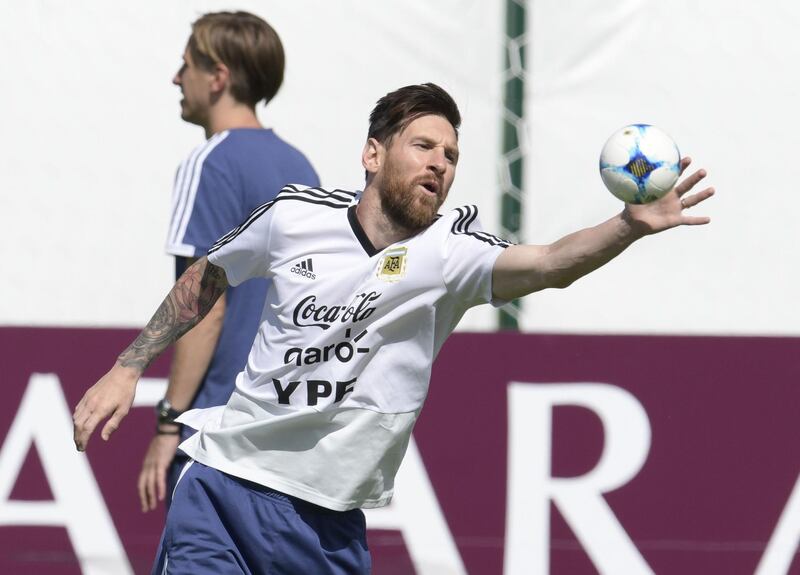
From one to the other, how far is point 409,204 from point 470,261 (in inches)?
9.1

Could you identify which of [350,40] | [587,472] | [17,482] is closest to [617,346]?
[587,472]

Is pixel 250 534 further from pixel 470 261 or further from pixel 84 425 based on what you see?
pixel 470 261

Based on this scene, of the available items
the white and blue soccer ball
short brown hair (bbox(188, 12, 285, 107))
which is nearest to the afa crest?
the white and blue soccer ball

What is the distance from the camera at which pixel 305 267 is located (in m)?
3.27

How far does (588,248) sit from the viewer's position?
2.83 m

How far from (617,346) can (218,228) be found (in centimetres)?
182

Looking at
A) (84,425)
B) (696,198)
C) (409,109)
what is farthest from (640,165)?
(84,425)

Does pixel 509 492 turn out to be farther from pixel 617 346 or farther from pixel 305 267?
pixel 305 267

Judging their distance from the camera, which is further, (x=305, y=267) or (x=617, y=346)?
(x=617, y=346)

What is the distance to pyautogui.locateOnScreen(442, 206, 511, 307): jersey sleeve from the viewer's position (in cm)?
305

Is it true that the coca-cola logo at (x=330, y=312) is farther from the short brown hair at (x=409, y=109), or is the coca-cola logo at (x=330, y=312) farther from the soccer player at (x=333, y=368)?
the short brown hair at (x=409, y=109)

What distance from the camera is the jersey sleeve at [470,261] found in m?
3.05

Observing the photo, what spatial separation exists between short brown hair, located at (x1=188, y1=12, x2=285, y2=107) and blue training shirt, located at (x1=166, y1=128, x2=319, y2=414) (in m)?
0.22

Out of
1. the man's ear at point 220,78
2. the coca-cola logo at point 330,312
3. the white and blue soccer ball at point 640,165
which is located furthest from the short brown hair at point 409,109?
the man's ear at point 220,78
